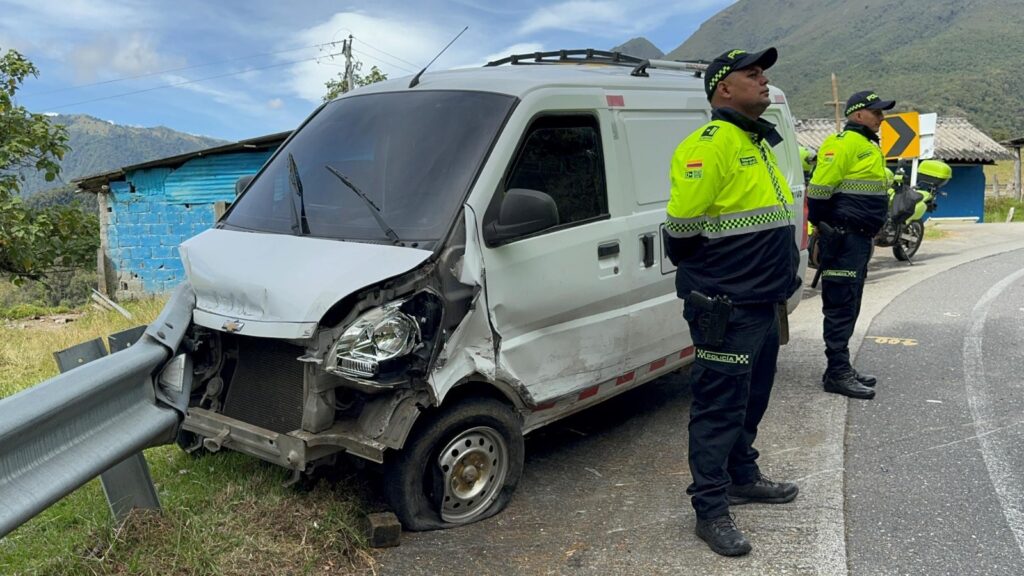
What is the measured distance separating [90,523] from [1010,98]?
338ft

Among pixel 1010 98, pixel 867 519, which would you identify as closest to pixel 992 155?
Answer: pixel 867 519

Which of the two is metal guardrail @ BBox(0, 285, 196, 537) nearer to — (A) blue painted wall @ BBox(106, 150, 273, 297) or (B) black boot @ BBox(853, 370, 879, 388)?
(B) black boot @ BBox(853, 370, 879, 388)

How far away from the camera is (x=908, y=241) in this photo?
12.7 meters

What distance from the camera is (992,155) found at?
91.3ft

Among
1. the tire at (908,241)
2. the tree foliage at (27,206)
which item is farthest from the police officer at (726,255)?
the tree foliage at (27,206)

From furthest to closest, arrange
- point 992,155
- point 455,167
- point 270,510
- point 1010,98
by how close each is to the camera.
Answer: point 1010,98
point 992,155
point 455,167
point 270,510

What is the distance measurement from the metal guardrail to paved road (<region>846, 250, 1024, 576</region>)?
2.96 metres

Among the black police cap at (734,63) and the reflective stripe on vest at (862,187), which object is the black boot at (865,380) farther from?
the black police cap at (734,63)

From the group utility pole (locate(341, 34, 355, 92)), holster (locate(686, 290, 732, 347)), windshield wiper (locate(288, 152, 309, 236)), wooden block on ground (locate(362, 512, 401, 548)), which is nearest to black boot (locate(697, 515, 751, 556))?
holster (locate(686, 290, 732, 347))

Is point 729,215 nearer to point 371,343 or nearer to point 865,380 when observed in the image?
point 371,343

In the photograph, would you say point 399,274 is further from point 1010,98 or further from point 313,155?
point 1010,98

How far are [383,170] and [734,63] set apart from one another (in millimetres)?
1734

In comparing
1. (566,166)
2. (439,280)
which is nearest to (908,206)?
(566,166)

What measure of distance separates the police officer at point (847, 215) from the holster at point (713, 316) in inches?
102
